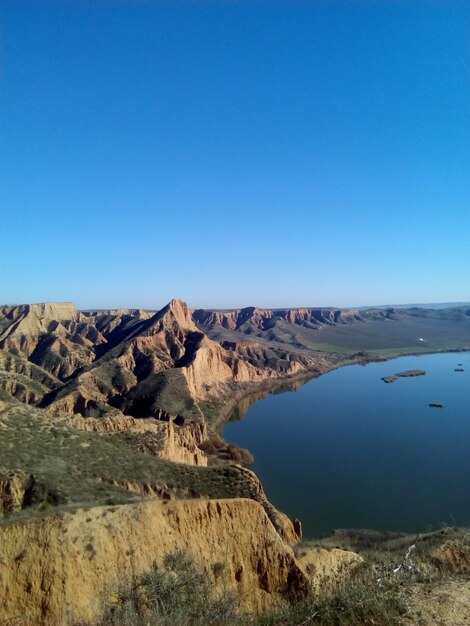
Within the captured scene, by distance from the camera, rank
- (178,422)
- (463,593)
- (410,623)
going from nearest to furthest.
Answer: (410,623), (463,593), (178,422)

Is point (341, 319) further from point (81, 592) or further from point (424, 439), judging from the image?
point (81, 592)

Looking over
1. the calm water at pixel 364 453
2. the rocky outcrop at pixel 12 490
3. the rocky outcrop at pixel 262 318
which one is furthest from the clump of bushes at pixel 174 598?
the rocky outcrop at pixel 262 318

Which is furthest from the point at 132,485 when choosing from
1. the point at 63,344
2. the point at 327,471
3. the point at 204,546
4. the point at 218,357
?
the point at 63,344

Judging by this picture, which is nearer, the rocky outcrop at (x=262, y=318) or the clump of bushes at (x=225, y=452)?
the clump of bushes at (x=225, y=452)

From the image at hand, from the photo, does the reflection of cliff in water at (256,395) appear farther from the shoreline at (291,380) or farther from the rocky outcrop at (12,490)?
the rocky outcrop at (12,490)

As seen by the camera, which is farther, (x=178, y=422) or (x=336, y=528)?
(x=178, y=422)

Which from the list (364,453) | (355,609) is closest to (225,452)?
(364,453)

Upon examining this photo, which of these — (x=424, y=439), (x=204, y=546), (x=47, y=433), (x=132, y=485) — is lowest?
(x=424, y=439)
